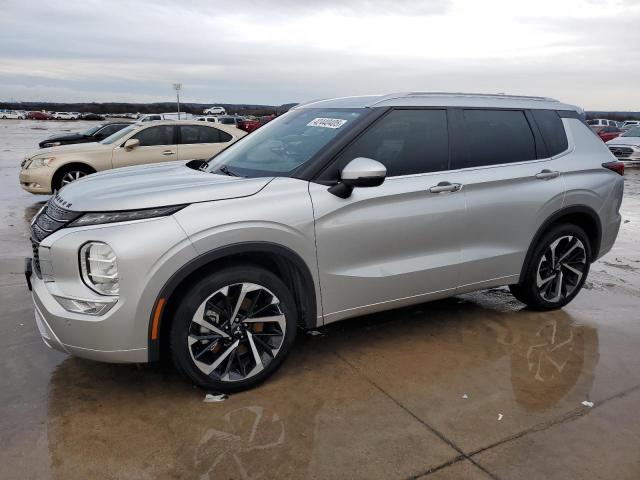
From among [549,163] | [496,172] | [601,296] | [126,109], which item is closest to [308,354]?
[496,172]

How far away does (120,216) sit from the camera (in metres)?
3.01

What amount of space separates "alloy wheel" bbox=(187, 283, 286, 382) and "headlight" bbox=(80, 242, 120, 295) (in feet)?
1.57

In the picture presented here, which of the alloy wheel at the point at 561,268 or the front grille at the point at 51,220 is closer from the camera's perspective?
the front grille at the point at 51,220

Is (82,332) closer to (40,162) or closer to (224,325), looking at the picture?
(224,325)

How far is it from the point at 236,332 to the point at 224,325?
9 centimetres

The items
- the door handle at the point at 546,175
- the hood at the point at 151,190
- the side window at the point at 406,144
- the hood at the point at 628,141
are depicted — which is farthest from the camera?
the hood at the point at 628,141

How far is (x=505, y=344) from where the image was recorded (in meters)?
4.19

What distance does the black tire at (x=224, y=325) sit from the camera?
310 centimetres

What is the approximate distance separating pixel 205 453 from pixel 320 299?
1159 mm

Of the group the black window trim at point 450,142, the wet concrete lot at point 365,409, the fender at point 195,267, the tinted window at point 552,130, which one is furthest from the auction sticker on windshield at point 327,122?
the tinted window at point 552,130

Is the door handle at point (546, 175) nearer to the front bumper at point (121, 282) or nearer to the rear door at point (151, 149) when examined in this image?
the front bumper at point (121, 282)

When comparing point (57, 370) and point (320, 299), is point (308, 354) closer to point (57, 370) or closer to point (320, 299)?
point (320, 299)

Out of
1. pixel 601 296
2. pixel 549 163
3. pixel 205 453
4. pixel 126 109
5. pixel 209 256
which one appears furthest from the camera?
pixel 126 109

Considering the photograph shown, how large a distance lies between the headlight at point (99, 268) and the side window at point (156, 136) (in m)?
8.22
